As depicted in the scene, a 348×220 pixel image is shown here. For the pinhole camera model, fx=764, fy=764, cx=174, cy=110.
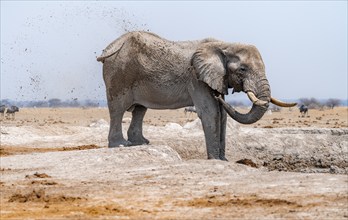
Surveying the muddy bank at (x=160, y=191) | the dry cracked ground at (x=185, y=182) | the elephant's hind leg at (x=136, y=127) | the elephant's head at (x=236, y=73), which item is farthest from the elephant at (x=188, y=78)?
the muddy bank at (x=160, y=191)

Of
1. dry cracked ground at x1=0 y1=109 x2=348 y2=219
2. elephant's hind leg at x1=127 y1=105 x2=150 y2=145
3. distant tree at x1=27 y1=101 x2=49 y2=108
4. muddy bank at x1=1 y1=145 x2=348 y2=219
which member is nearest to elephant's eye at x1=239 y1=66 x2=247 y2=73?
dry cracked ground at x1=0 y1=109 x2=348 y2=219

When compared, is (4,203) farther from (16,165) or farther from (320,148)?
(320,148)

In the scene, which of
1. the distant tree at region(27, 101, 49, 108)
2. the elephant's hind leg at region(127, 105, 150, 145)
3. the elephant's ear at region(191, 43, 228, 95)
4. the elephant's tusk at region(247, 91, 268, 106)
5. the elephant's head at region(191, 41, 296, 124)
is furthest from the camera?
the distant tree at region(27, 101, 49, 108)

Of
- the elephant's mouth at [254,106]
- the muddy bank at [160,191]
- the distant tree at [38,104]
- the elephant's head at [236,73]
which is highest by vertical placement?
the elephant's head at [236,73]

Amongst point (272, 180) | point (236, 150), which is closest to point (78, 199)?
point (272, 180)

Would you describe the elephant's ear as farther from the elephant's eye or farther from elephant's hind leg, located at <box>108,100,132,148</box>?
elephant's hind leg, located at <box>108,100,132,148</box>

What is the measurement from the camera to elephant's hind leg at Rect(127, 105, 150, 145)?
16.2 metres

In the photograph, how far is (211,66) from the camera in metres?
14.2

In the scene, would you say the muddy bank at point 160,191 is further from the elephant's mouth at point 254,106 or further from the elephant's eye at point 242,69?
the elephant's eye at point 242,69

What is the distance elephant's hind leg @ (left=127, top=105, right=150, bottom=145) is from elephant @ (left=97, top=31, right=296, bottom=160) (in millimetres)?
479

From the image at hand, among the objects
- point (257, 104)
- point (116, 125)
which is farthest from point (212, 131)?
point (116, 125)

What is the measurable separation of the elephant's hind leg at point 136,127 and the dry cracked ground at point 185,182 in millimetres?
1073

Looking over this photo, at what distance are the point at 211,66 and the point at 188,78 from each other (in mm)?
609

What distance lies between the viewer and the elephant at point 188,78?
14.1m
